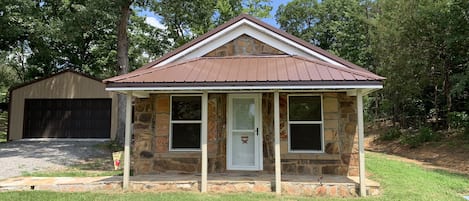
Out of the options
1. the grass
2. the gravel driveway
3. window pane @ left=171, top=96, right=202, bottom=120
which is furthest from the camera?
the grass

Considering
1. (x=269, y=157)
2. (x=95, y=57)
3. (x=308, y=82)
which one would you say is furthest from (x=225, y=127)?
(x=95, y=57)

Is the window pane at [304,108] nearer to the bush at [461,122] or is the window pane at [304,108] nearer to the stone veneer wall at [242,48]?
the stone veneer wall at [242,48]

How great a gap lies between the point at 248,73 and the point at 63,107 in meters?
14.9

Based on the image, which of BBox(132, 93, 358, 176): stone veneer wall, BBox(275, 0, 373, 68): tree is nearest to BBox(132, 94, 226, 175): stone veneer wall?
BBox(132, 93, 358, 176): stone veneer wall

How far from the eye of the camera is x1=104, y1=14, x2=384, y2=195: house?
26.5 feet

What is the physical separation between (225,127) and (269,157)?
135 cm

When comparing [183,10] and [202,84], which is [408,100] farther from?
[202,84]

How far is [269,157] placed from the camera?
329 inches

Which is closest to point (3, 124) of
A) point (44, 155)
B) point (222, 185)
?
point (44, 155)

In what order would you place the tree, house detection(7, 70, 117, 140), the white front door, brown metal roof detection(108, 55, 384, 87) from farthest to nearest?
the tree, house detection(7, 70, 117, 140), the white front door, brown metal roof detection(108, 55, 384, 87)

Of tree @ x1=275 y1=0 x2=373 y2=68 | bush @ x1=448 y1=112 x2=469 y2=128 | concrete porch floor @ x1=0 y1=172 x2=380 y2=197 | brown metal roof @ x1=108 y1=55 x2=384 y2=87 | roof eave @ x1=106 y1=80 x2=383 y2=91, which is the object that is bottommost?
concrete porch floor @ x1=0 y1=172 x2=380 y2=197

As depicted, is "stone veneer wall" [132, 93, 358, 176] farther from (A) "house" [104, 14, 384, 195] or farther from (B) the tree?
(B) the tree

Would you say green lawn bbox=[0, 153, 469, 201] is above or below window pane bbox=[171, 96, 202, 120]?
below

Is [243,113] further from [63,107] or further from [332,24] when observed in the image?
[332,24]
